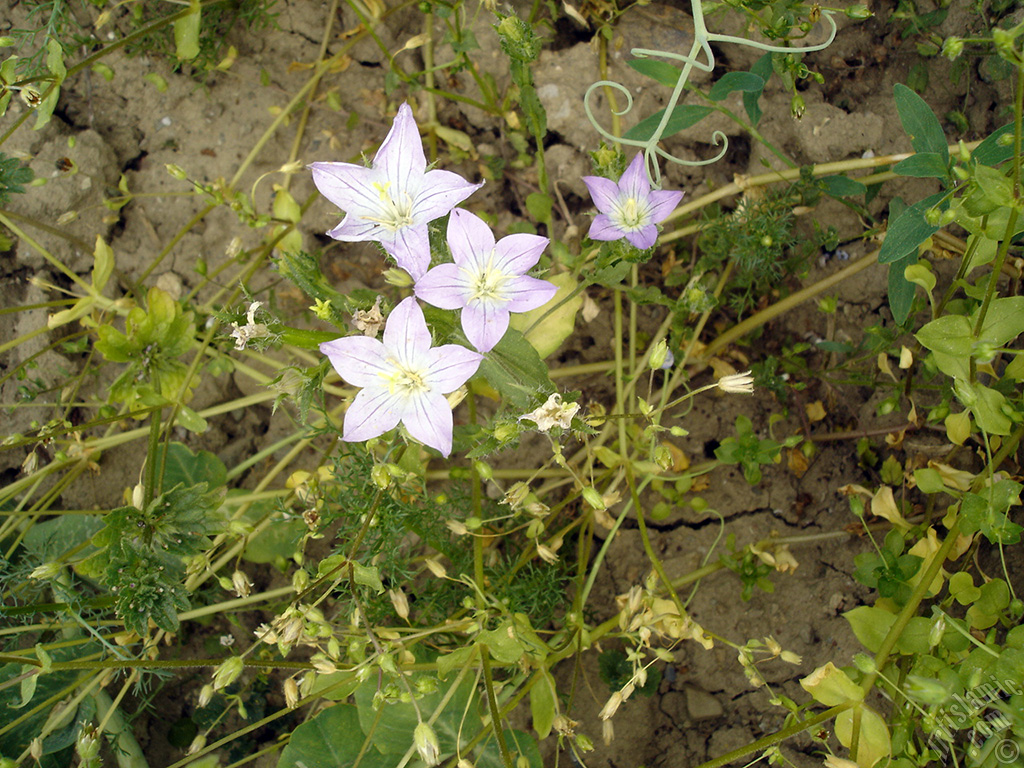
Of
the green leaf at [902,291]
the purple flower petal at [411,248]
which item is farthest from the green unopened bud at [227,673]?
the green leaf at [902,291]

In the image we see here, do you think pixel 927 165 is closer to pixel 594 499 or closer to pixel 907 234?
pixel 907 234

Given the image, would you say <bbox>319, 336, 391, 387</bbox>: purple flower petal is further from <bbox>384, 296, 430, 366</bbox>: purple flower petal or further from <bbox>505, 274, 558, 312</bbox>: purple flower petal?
<bbox>505, 274, 558, 312</bbox>: purple flower petal

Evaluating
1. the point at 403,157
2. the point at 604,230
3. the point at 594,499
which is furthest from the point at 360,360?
the point at 604,230

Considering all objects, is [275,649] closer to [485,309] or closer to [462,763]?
[462,763]

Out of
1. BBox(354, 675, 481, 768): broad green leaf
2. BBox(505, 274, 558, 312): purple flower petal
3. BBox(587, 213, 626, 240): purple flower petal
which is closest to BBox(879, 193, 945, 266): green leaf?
BBox(587, 213, 626, 240): purple flower petal

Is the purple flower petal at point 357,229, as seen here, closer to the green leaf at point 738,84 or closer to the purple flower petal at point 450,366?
the purple flower petal at point 450,366
